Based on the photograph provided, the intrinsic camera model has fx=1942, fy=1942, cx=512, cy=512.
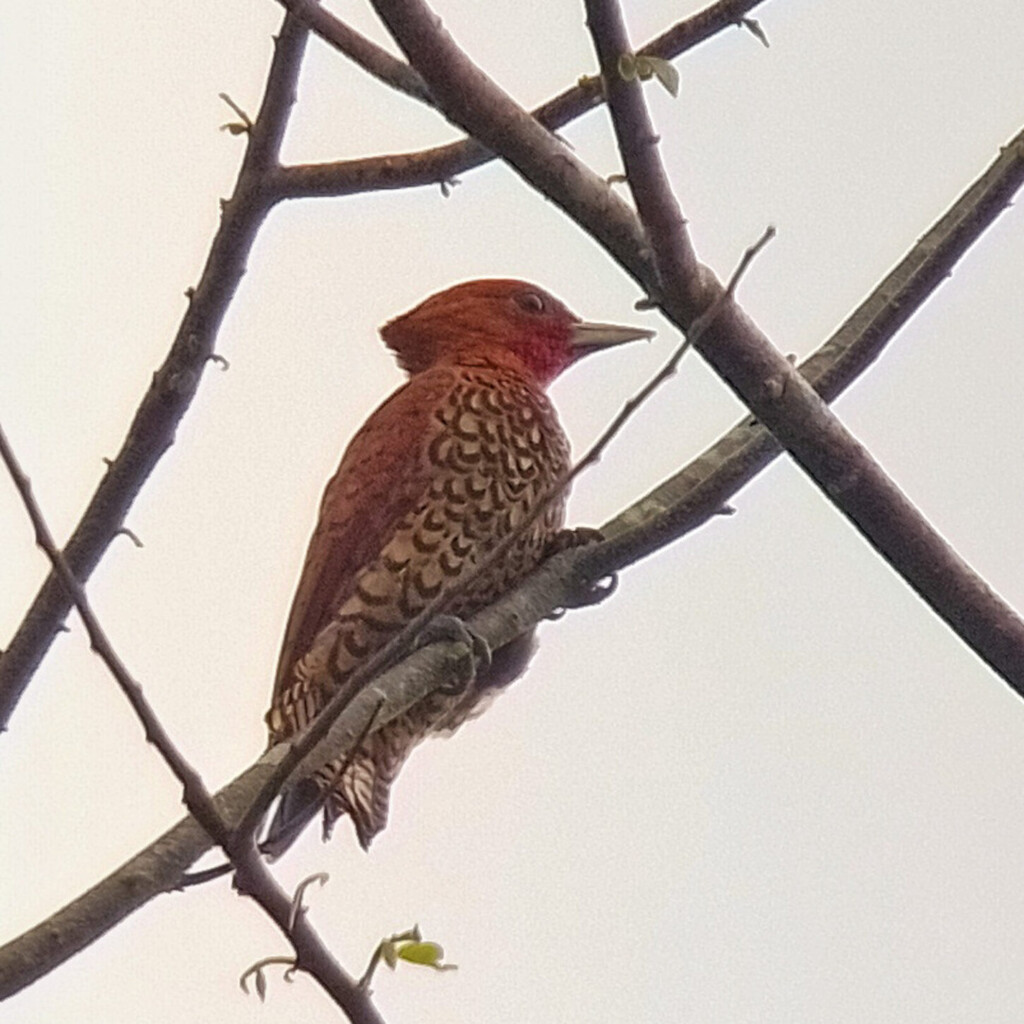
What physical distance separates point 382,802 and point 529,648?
0.48 m

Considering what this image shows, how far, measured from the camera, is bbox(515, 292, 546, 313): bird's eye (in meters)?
5.05

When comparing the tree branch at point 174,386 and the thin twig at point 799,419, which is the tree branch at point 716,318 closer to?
the thin twig at point 799,419

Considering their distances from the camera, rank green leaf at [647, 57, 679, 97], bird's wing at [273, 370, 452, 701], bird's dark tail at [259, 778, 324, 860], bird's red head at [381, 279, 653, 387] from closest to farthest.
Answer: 1. green leaf at [647, 57, 679, 97]
2. bird's dark tail at [259, 778, 324, 860]
3. bird's wing at [273, 370, 452, 701]
4. bird's red head at [381, 279, 653, 387]

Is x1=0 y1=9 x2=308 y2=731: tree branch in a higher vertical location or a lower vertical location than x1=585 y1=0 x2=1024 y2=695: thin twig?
higher

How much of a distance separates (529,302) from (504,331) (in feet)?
0.38

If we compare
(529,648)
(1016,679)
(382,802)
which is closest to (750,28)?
(1016,679)

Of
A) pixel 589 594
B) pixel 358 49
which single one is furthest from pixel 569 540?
pixel 358 49

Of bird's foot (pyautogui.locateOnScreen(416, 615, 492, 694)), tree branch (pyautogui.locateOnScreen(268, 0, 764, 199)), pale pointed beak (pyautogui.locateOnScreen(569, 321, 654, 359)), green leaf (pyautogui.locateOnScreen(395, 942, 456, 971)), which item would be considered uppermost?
pale pointed beak (pyautogui.locateOnScreen(569, 321, 654, 359))

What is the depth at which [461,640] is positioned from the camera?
3.54 m

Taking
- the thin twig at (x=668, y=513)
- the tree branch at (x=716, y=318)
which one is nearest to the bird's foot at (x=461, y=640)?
the thin twig at (x=668, y=513)

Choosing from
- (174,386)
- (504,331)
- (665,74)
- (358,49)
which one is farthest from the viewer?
(504,331)

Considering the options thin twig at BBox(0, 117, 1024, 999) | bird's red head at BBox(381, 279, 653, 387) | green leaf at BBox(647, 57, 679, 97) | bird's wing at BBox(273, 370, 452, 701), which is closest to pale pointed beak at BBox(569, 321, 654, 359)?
bird's red head at BBox(381, 279, 653, 387)

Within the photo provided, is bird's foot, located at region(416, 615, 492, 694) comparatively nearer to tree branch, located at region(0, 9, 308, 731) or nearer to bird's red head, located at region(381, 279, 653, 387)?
tree branch, located at region(0, 9, 308, 731)

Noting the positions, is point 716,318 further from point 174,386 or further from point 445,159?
point 174,386
